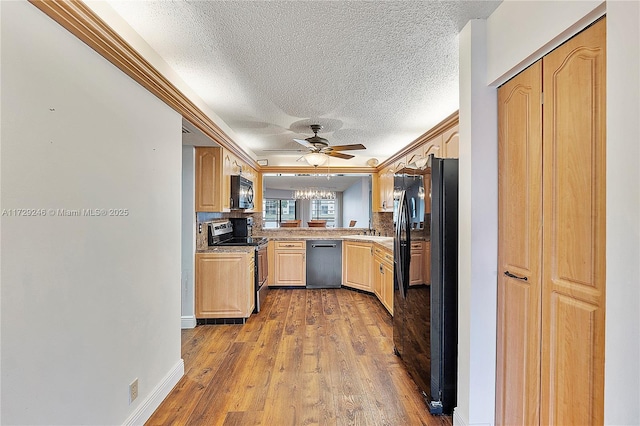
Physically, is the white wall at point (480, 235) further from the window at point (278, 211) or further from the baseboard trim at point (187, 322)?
the window at point (278, 211)

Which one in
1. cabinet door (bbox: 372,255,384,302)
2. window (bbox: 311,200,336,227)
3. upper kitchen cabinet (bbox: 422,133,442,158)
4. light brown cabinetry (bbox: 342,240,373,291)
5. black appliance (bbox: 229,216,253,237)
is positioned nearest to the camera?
upper kitchen cabinet (bbox: 422,133,442,158)

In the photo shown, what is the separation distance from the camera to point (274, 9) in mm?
1482

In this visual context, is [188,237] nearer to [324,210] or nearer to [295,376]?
[295,376]

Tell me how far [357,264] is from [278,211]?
649cm

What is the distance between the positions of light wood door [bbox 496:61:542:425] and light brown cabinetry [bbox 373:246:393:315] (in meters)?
1.98

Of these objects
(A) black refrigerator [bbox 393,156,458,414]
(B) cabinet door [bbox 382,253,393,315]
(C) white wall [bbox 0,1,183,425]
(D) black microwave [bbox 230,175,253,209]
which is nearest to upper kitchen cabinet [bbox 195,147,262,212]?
(D) black microwave [bbox 230,175,253,209]

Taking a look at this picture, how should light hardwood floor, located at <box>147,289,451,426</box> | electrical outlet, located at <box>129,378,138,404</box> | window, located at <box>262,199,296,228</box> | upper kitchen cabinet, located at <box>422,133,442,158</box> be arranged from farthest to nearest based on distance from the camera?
window, located at <box>262,199,296,228</box>
upper kitchen cabinet, located at <box>422,133,442,158</box>
light hardwood floor, located at <box>147,289,451,426</box>
electrical outlet, located at <box>129,378,138,404</box>

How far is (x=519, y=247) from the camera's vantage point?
1438 millimetres

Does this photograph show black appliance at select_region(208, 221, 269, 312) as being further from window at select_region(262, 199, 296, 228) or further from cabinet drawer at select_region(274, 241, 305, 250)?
window at select_region(262, 199, 296, 228)

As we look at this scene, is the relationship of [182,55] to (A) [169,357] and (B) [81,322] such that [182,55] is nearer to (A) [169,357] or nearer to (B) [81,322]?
(B) [81,322]

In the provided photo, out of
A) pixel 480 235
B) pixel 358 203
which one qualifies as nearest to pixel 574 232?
pixel 480 235

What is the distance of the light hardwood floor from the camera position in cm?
185

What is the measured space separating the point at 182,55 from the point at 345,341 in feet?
9.41

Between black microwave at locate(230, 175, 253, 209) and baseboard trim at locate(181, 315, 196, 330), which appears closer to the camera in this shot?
baseboard trim at locate(181, 315, 196, 330)
